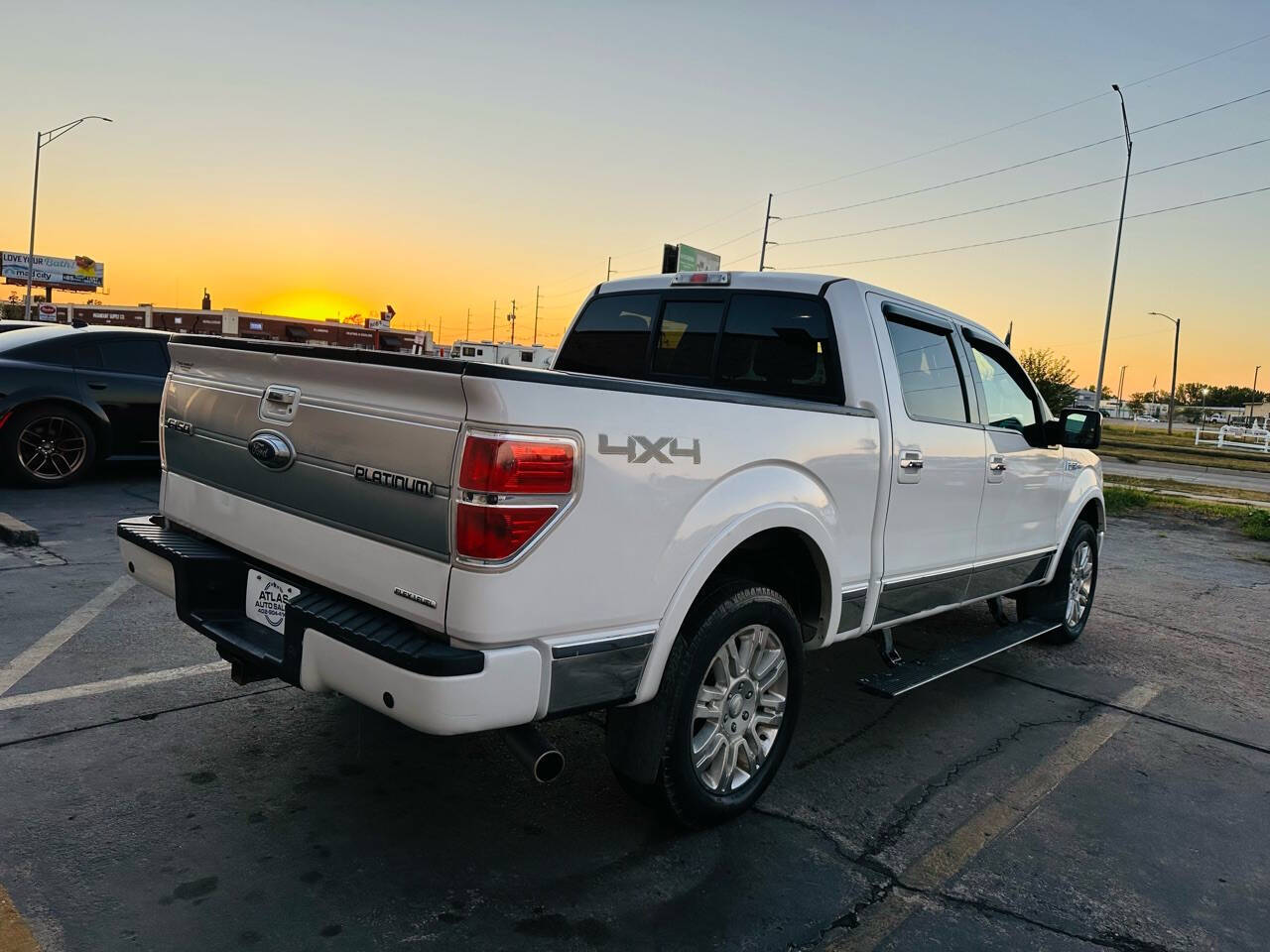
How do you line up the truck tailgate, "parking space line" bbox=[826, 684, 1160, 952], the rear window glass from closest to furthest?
the truck tailgate < "parking space line" bbox=[826, 684, 1160, 952] < the rear window glass

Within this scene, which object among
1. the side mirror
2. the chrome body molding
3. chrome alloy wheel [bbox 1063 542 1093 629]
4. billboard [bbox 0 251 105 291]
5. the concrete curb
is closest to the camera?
the chrome body molding

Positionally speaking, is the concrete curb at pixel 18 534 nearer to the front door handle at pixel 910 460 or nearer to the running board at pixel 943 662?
the running board at pixel 943 662

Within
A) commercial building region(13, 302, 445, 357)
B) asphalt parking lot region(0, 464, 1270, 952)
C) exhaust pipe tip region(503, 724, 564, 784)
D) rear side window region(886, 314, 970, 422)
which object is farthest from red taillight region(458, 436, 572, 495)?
commercial building region(13, 302, 445, 357)

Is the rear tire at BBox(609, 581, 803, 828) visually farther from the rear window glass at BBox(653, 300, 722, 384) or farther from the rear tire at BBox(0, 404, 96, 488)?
the rear tire at BBox(0, 404, 96, 488)

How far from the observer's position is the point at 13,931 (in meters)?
2.45

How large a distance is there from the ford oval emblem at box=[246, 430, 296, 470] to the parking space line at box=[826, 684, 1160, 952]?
220cm

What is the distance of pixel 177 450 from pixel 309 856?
5.49 feet

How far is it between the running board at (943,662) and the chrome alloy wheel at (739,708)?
0.56 meters

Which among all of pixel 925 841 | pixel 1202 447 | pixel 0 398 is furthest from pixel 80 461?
pixel 1202 447

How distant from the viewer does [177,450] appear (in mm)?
3650

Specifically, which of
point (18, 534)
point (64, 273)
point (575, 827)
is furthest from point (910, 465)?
point (64, 273)

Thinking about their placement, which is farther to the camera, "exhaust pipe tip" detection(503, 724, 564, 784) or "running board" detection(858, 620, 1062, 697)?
"running board" detection(858, 620, 1062, 697)

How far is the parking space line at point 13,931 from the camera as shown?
239cm

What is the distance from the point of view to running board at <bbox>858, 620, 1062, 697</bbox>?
3.92m
